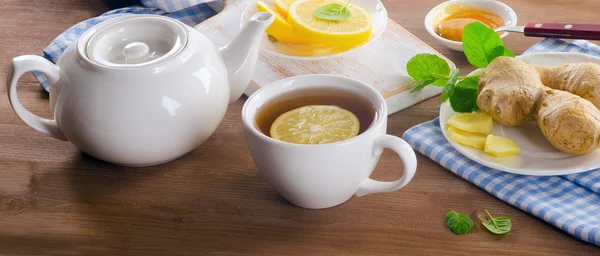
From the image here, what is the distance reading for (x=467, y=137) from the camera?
3.20 ft

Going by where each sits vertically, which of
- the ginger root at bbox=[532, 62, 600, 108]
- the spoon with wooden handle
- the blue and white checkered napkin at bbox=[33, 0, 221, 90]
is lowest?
the blue and white checkered napkin at bbox=[33, 0, 221, 90]

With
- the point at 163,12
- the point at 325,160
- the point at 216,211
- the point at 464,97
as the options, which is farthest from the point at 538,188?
the point at 163,12

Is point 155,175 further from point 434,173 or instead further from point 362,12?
point 362,12

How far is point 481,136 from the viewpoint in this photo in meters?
0.98

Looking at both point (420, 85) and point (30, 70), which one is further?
point (420, 85)

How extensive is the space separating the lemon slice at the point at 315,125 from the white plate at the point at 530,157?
0.62 ft

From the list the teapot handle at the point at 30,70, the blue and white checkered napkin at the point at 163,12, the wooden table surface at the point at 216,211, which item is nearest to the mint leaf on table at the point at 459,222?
the wooden table surface at the point at 216,211

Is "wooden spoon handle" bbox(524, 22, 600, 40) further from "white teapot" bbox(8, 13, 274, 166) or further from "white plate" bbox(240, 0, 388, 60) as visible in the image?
"white teapot" bbox(8, 13, 274, 166)

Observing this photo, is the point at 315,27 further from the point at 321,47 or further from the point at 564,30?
the point at 564,30

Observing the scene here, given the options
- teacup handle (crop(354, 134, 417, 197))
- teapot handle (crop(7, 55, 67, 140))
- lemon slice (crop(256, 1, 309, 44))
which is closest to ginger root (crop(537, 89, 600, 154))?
teacup handle (crop(354, 134, 417, 197))

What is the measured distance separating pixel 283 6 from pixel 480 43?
0.36 m

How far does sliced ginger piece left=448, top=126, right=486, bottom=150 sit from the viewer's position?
966mm

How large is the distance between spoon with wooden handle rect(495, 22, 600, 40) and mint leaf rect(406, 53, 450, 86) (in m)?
0.20

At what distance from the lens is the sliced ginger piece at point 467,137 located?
966 mm
